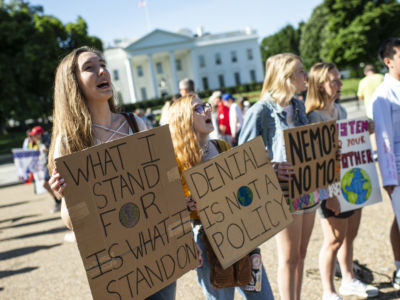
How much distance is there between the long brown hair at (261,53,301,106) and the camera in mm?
2863

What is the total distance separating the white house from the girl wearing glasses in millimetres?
67257

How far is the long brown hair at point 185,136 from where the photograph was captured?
7.86 ft

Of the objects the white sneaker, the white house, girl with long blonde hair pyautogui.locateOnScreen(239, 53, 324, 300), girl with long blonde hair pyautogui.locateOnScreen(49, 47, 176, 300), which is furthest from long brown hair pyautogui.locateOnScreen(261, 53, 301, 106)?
A: the white house

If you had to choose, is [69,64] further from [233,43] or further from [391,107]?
[233,43]

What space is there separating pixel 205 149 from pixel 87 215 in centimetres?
105

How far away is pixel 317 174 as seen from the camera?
9.14 feet

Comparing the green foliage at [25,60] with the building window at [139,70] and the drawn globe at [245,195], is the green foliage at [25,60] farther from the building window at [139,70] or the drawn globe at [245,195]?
the building window at [139,70]

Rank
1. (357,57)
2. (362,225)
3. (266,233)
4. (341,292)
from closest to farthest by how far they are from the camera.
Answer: (266,233) < (341,292) < (362,225) < (357,57)

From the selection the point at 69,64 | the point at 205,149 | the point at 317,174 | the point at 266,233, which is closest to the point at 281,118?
the point at 317,174

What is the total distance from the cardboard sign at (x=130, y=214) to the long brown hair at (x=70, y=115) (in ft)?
0.76

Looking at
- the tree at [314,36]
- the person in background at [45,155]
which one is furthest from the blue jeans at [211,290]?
the tree at [314,36]

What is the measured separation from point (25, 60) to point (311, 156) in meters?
31.8

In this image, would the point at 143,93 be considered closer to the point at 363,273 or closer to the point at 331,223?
the point at 363,273

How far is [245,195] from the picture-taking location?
7.43ft
